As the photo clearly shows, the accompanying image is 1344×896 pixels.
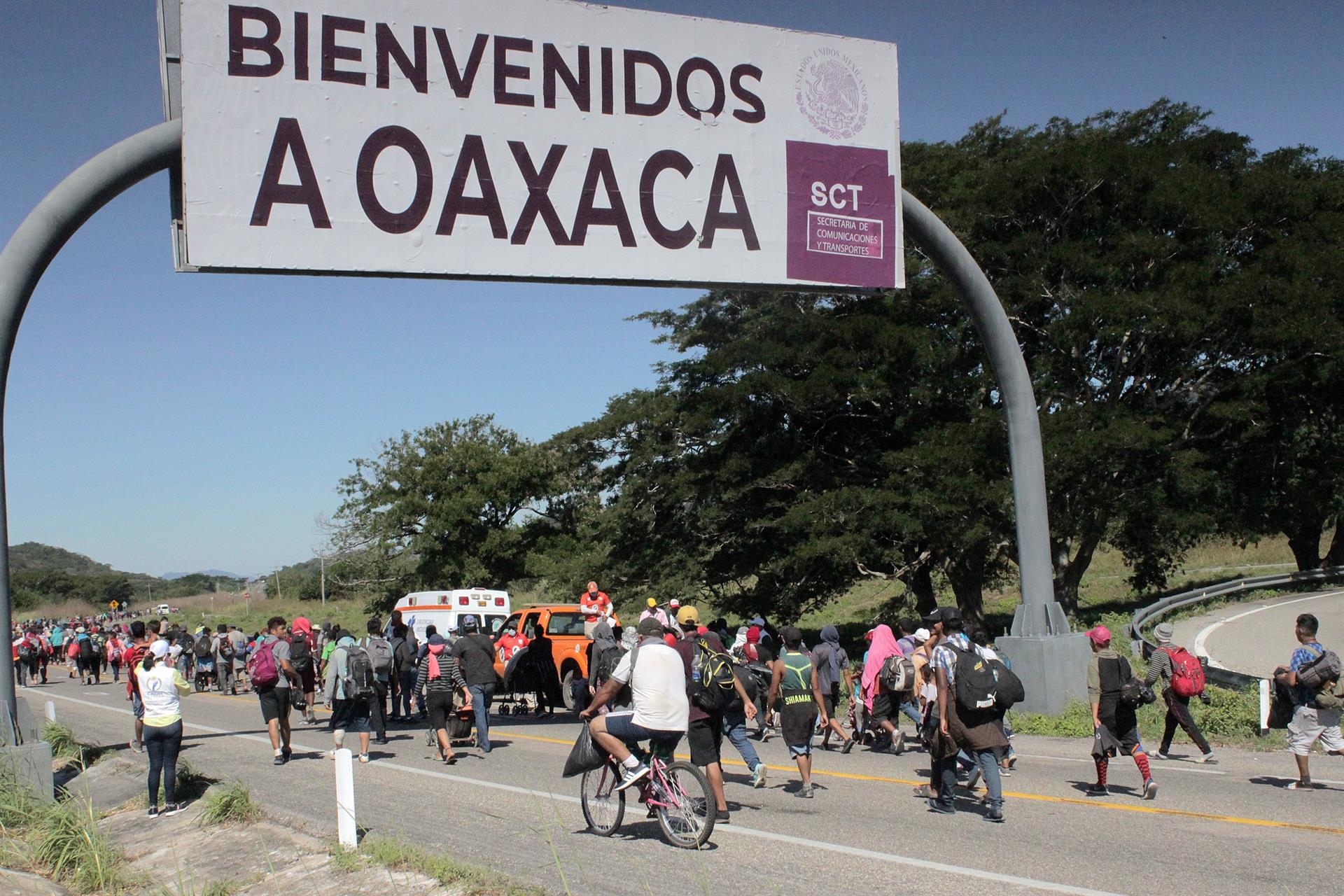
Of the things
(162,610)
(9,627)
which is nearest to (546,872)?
(9,627)

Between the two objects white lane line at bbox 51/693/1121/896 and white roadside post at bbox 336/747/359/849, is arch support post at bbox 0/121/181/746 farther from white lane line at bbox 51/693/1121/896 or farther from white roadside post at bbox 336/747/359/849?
white lane line at bbox 51/693/1121/896

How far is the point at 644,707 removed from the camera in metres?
8.37

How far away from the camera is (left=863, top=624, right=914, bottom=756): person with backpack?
1387 centimetres

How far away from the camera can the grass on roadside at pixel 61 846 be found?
879 centimetres

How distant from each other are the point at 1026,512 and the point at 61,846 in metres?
11.8

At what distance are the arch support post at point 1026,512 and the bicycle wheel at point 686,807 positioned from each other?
26.3ft

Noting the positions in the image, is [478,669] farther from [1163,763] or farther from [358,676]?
[1163,763]

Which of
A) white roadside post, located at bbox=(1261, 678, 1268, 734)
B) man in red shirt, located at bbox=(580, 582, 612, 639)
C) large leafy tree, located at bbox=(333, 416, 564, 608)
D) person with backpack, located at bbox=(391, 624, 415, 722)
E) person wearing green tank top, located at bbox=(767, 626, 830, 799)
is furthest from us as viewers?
large leafy tree, located at bbox=(333, 416, 564, 608)

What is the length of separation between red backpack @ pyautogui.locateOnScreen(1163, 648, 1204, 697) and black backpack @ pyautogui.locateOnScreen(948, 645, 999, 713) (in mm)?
3374

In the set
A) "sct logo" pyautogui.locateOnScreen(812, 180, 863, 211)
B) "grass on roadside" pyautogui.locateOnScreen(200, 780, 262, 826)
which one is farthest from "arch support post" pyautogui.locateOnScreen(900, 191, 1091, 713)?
"grass on roadside" pyautogui.locateOnScreen(200, 780, 262, 826)

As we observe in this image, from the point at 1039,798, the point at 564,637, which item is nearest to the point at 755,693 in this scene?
the point at 1039,798

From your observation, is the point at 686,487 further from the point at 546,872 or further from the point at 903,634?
the point at 546,872

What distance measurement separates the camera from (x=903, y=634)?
14.9 m

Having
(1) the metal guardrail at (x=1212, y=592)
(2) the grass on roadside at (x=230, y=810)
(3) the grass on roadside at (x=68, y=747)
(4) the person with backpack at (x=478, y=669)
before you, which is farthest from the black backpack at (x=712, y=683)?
(1) the metal guardrail at (x=1212, y=592)
